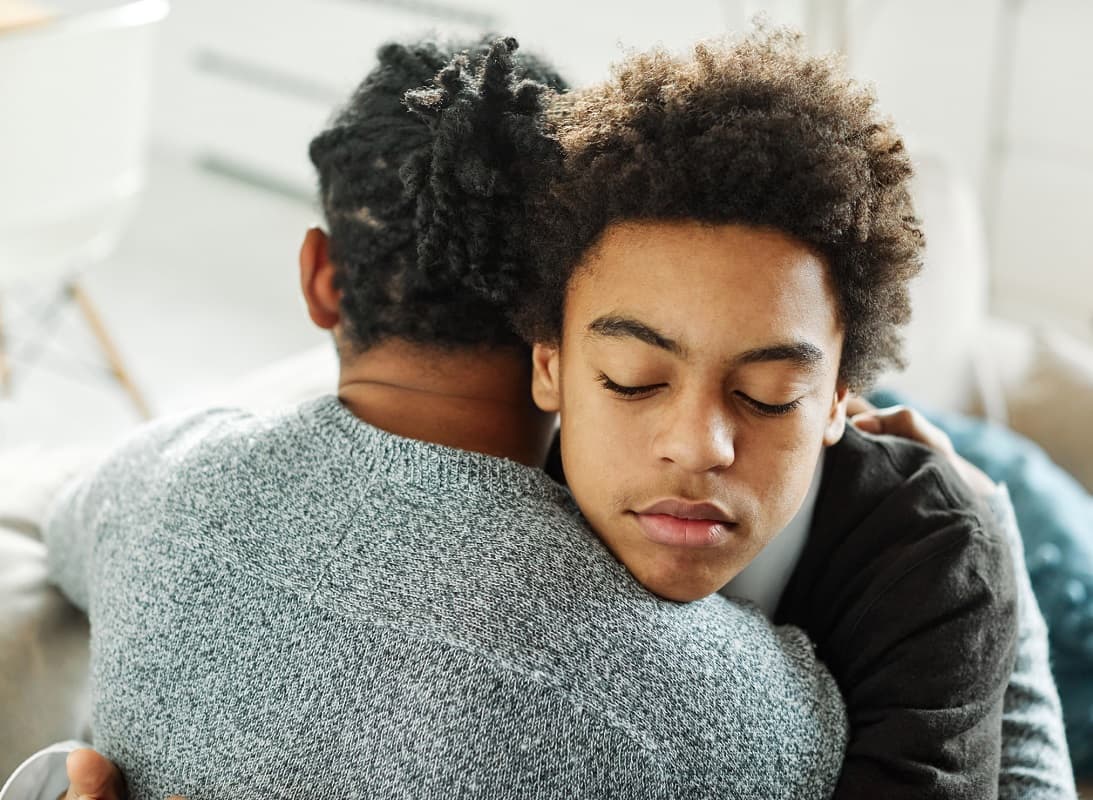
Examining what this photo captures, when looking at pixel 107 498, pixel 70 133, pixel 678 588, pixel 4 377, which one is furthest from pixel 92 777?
pixel 4 377

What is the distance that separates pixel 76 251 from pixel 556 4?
153cm

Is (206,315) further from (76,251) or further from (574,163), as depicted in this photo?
(574,163)

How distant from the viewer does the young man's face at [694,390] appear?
825mm

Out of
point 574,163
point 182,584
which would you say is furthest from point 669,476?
point 182,584

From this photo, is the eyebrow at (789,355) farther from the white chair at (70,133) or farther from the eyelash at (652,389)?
the white chair at (70,133)

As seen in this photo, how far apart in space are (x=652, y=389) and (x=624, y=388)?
0.02 meters

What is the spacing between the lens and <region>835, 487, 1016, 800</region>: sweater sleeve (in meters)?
0.90

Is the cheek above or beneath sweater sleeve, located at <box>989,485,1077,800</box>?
above

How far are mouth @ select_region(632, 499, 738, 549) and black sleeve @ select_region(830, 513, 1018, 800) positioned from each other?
0.19 meters

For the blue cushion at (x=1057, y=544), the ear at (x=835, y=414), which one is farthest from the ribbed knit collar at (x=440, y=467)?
the blue cushion at (x=1057, y=544)

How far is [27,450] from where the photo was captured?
1.60m

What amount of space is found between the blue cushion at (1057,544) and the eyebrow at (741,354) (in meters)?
0.83

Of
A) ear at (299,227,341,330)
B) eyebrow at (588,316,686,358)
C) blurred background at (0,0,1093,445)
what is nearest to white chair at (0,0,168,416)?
blurred background at (0,0,1093,445)

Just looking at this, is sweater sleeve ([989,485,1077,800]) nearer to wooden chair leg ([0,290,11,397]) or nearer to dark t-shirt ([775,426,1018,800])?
dark t-shirt ([775,426,1018,800])
